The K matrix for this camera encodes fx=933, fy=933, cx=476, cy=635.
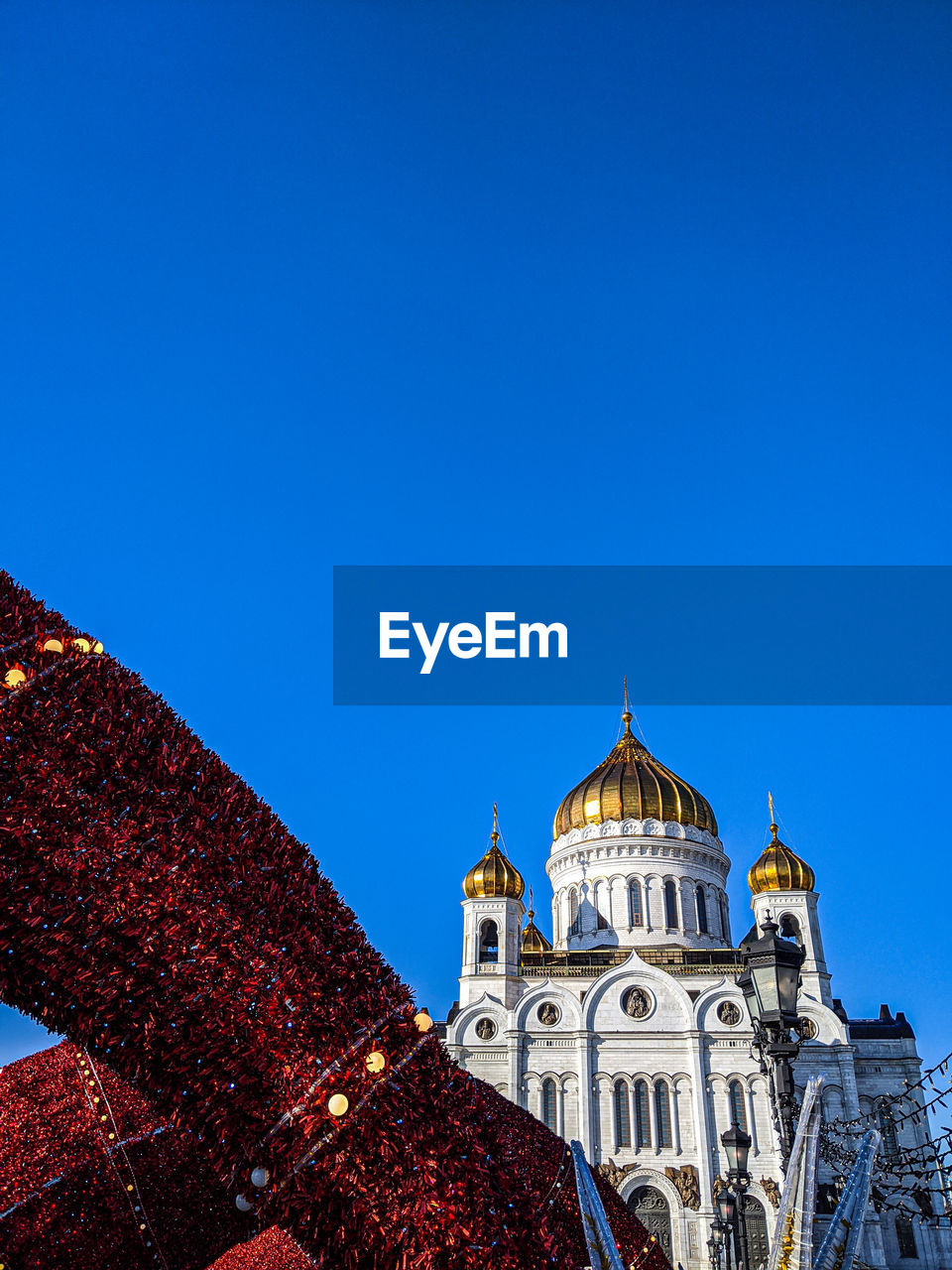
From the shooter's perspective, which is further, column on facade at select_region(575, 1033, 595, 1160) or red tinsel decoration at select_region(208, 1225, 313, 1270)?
column on facade at select_region(575, 1033, 595, 1160)

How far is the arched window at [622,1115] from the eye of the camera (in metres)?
31.5

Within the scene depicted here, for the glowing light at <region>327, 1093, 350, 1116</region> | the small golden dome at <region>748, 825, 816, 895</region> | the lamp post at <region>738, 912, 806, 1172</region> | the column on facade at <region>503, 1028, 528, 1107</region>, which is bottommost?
the glowing light at <region>327, 1093, 350, 1116</region>

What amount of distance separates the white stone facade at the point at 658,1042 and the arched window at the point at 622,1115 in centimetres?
5

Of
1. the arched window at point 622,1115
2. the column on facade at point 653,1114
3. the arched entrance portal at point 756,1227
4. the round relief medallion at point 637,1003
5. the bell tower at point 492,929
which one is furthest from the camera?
the bell tower at point 492,929

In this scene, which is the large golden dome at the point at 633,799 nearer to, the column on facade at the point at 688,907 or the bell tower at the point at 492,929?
the column on facade at the point at 688,907

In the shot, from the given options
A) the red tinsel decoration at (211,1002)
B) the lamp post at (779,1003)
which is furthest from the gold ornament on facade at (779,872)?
A: the red tinsel decoration at (211,1002)

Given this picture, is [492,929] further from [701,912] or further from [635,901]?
[701,912]

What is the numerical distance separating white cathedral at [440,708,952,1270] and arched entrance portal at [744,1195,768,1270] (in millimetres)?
80

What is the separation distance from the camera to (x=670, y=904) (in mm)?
39312

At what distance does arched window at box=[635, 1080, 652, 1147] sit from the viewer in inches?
1238

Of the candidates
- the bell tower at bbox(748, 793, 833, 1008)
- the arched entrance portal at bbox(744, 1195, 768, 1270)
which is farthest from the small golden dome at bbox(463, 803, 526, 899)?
the arched entrance portal at bbox(744, 1195, 768, 1270)

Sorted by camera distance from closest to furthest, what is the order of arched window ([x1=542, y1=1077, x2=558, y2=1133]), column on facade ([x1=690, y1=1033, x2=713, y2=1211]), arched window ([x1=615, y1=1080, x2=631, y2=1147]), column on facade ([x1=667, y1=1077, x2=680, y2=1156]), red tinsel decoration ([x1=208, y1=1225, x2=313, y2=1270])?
red tinsel decoration ([x1=208, y1=1225, x2=313, y2=1270]), column on facade ([x1=690, y1=1033, x2=713, y2=1211]), column on facade ([x1=667, y1=1077, x2=680, y2=1156]), arched window ([x1=615, y1=1080, x2=631, y2=1147]), arched window ([x1=542, y1=1077, x2=558, y2=1133])

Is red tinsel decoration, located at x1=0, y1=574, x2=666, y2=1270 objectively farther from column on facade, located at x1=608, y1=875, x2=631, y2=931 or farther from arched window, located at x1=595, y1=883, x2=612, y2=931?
arched window, located at x1=595, y1=883, x2=612, y2=931

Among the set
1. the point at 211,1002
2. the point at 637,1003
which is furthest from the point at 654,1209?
the point at 211,1002
